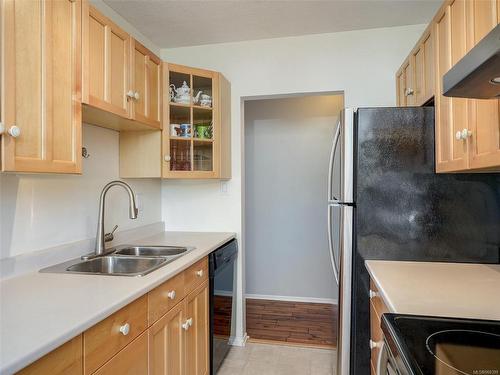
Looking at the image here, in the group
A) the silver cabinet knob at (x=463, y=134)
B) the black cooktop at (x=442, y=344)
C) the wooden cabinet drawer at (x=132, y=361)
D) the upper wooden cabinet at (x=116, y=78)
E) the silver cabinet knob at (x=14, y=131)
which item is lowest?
the wooden cabinet drawer at (x=132, y=361)

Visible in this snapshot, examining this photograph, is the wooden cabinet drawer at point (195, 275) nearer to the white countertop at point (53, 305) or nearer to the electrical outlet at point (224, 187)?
the white countertop at point (53, 305)

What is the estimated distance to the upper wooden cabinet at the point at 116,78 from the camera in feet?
4.70

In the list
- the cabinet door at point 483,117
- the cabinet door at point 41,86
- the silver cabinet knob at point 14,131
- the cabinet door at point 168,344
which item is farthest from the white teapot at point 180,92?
the cabinet door at point 483,117

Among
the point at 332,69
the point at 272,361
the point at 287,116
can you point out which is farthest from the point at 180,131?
the point at 272,361

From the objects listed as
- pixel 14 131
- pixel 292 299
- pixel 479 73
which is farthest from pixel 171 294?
pixel 292 299

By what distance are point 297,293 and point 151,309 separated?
7.85ft

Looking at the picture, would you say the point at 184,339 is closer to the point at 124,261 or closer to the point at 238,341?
the point at 124,261

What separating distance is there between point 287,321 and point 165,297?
1.87 metres

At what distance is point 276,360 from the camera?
2.29 meters

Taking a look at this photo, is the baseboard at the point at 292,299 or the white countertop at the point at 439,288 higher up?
the white countertop at the point at 439,288

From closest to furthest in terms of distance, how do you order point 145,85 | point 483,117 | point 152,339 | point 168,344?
point 483,117 → point 152,339 → point 168,344 → point 145,85

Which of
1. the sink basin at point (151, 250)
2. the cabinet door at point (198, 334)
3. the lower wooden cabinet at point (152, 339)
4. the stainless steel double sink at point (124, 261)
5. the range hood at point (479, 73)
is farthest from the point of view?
the sink basin at point (151, 250)

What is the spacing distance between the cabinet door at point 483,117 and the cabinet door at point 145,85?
162 centimetres

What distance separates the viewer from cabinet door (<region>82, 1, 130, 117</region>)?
4.59 feet
